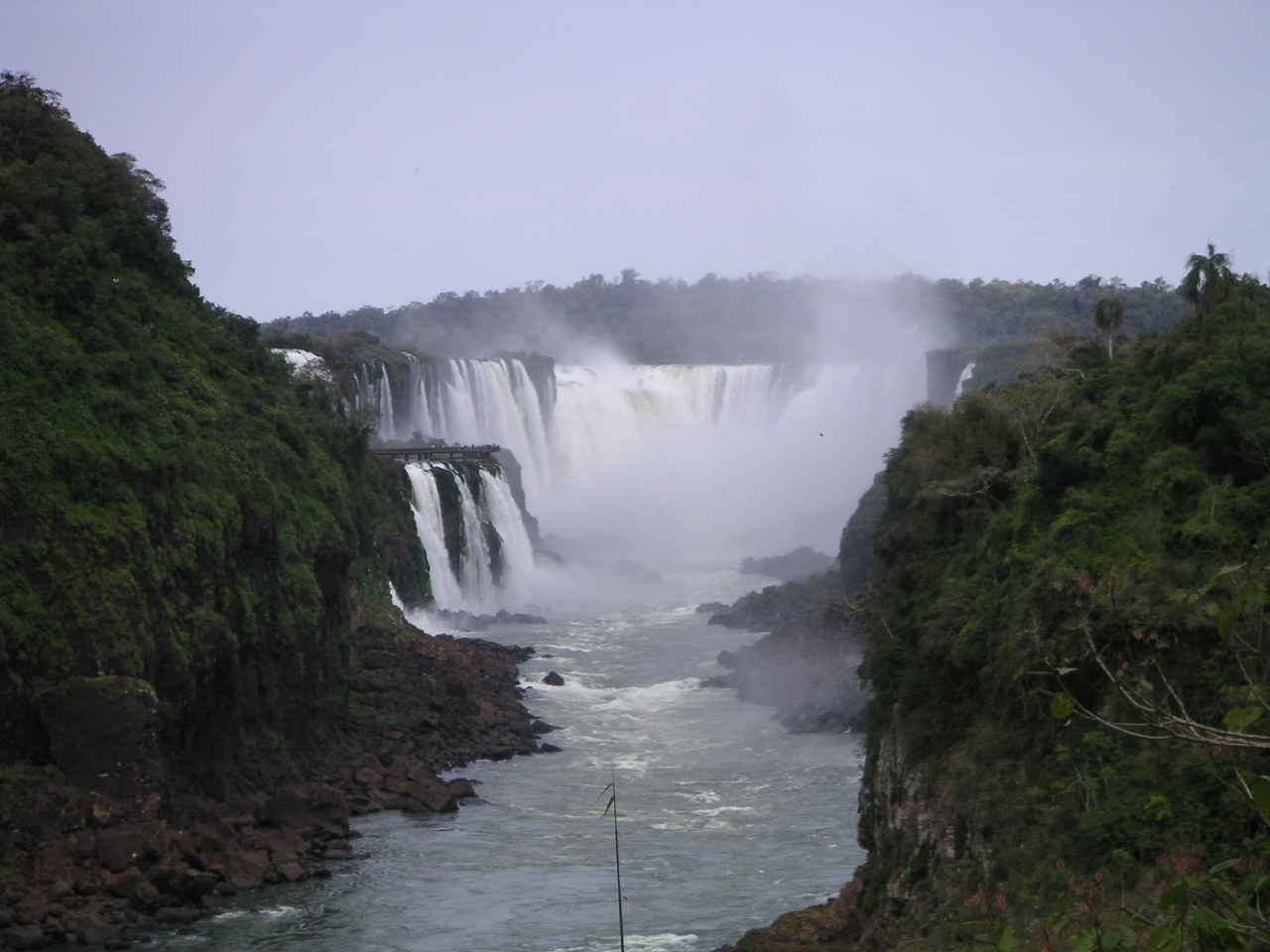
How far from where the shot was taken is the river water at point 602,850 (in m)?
17.7

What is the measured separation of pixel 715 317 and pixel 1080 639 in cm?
12350

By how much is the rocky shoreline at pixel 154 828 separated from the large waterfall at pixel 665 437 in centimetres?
Result: 2812

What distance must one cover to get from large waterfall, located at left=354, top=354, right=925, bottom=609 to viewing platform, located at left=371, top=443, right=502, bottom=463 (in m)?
1.63

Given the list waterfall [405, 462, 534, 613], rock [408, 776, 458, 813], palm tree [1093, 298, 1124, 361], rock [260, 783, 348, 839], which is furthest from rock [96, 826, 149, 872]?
waterfall [405, 462, 534, 613]

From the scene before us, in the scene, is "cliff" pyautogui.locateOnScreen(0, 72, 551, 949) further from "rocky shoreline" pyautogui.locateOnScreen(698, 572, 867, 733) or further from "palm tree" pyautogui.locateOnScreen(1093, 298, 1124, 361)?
"palm tree" pyautogui.locateOnScreen(1093, 298, 1124, 361)

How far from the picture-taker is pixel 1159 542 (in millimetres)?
14398

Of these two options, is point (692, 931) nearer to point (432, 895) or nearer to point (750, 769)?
point (432, 895)

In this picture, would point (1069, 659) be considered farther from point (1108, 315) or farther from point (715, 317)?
point (715, 317)

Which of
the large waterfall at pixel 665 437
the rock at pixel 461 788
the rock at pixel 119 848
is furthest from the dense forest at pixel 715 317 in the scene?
the rock at pixel 119 848

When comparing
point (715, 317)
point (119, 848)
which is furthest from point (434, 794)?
point (715, 317)

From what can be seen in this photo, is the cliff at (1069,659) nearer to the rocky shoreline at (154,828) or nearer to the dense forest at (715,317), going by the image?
the rocky shoreline at (154,828)

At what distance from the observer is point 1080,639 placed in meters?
13.8

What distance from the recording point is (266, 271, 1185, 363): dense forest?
107625mm

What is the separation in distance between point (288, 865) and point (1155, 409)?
13483 mm
